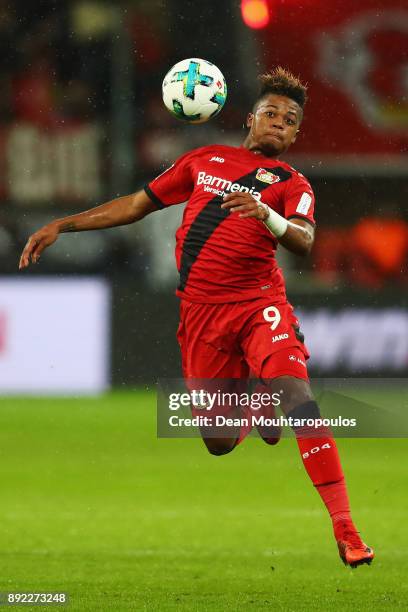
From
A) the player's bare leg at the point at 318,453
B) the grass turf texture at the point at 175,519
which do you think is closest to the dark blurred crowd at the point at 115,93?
the grass turf texture at the point at 175,519

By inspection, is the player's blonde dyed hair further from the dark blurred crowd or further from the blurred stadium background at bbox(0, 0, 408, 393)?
the dark blurred crowd

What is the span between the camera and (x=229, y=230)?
240 inches

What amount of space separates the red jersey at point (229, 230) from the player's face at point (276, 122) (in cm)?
9

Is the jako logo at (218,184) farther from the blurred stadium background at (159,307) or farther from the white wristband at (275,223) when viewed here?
the blurred stadium background at (159,307)

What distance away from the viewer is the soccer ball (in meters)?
6.23

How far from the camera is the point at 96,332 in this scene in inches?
523

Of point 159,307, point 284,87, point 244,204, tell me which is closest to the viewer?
point 244,204

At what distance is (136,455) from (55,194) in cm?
579

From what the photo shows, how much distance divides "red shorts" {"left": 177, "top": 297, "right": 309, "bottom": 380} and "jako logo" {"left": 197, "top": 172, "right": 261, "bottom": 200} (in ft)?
1.72

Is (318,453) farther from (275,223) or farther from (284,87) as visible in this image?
(284,87)

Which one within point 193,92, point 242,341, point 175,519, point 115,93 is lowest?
point 175,519

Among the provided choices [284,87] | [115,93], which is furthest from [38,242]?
[115,93]

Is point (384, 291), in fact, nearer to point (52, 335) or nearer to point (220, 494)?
point (52, 335)

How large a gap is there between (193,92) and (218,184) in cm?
49
